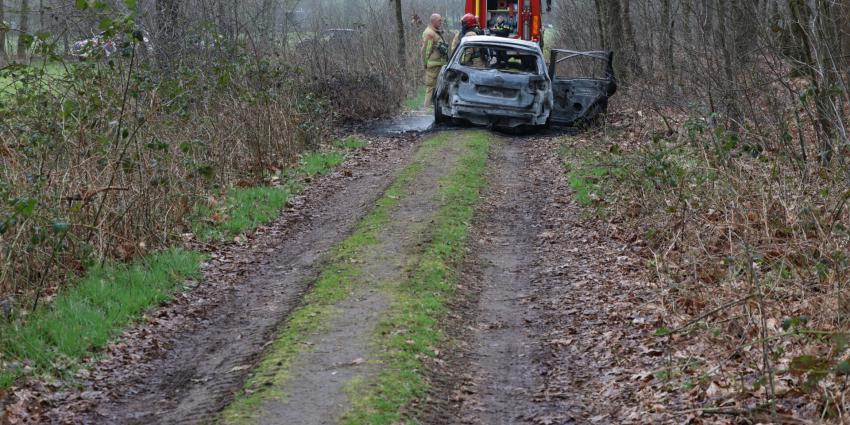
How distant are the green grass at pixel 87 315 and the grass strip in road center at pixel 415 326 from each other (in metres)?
2.12

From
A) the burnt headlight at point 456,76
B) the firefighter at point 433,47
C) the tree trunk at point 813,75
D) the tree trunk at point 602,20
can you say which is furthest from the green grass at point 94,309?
the tree trunk at point 602,20

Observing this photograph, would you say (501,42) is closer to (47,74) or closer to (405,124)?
(405,124)

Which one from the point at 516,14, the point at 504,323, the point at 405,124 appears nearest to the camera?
the point at 504,323

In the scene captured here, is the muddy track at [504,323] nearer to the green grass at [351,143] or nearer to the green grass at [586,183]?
the green grass at [586,183]

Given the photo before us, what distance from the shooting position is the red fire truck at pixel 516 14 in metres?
26.7

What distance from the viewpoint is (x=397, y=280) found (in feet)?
30.8

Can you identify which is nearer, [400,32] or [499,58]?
[499,58]

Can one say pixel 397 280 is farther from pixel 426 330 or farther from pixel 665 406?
pixel 665 406

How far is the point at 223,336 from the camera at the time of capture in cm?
826

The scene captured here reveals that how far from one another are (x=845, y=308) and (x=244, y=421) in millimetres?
4035

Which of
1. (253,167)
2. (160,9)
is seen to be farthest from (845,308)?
(160,9)

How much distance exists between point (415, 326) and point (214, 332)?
5.57ft

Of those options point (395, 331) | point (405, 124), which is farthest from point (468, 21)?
point (395, 331)

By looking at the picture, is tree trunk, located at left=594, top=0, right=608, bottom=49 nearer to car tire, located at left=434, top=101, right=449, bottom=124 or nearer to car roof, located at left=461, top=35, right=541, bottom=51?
car roof, located at left=461, top=35, right=541, bottom=51
